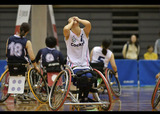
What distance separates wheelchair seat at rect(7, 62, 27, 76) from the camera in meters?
6.46

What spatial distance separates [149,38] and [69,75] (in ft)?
37.6

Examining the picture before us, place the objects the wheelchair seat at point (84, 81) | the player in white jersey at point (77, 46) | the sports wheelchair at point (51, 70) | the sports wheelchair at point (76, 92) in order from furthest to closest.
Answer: the sports wheelchair at point (51, 70)
the player in white jersey at point (77, 46)
the wheelchair seat at point (84, 81)
the sports wheelchair at point (76, 92)

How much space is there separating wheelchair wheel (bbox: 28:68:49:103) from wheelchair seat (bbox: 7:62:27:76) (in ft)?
0.46

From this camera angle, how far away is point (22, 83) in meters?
6.56

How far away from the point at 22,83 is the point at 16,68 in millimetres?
305

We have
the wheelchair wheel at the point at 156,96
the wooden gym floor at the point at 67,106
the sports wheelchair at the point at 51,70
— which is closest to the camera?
the wheelchair wheel at the point at 156,96

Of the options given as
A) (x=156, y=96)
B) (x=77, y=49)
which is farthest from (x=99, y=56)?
(x=77, y=49)

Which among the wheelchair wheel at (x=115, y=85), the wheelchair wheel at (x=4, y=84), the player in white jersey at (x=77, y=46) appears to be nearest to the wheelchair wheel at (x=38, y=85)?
the wheelchair wheel at (x=4, y=84)

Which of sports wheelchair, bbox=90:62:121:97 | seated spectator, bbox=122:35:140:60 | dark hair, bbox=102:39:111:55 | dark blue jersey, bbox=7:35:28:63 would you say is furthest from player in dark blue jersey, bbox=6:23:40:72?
seated spectator, bbox=122:35:140:60

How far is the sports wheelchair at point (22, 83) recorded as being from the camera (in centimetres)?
650

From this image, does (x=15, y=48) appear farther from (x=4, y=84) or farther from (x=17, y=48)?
(x=4, y=84)

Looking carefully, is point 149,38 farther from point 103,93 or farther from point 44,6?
point 103,93

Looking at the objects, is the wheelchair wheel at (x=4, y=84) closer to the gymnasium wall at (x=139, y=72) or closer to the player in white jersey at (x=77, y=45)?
the player in white jersey at (x=77, y=45)

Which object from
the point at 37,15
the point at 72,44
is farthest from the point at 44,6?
the point at 72,44
